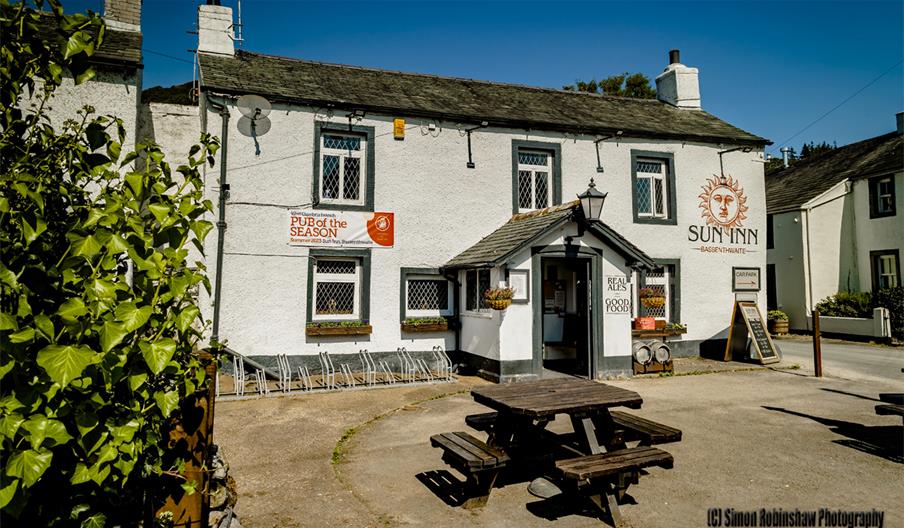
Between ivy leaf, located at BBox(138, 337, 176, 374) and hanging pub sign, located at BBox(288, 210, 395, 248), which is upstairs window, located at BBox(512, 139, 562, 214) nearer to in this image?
hanging pub sign, located at BBox(288, 210, 395, 248)

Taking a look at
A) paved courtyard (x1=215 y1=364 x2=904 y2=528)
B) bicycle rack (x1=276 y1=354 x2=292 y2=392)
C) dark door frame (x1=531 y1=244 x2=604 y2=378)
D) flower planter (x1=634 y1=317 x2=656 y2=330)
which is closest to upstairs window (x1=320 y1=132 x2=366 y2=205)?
bicycle rack (x1=276 y1=354 x2=292 y2=392)

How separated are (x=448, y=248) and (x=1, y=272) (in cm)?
1089

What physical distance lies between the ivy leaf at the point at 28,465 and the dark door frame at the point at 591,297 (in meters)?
9.56

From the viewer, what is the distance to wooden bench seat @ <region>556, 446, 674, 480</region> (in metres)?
4.27

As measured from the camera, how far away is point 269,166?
11414mm

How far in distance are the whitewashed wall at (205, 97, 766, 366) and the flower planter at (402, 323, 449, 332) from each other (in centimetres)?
24

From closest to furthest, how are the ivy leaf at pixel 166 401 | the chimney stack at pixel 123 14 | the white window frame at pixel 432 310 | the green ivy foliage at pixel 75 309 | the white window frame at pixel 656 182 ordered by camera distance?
the green ivy foliage at pixel 75 309 < the ivy leaf at pixel 166 401 < the white window frame at pixel 432 310 < the chimney stack at pixel 123 14 < the white window frame at pixel 656 182

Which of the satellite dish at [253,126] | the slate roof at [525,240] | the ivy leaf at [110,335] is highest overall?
the satellite dish at [253,126]

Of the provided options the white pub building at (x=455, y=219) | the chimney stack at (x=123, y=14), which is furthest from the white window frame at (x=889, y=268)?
the chimney stack at (x=123, y=14)

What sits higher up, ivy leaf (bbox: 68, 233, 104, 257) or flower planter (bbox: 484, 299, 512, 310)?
ivy leaf (bbox: 68, 233, 104, 257)

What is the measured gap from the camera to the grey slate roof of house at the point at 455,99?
12000mm

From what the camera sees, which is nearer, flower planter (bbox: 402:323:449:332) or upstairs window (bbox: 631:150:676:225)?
flower planter (bbox: 402:323:449:332)

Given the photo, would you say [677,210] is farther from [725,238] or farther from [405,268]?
[405,268]

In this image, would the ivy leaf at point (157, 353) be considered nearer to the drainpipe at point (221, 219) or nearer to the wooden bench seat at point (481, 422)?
the wooden bench seat at point (481, 422)
